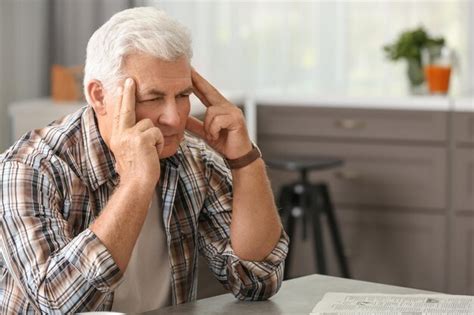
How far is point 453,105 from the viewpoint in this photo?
434cm

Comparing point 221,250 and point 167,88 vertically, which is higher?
point 167,88

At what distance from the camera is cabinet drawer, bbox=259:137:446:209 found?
4414 mm

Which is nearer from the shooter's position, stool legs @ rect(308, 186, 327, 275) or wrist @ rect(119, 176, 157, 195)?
wrist @ rect(119, 176, 157, 195)

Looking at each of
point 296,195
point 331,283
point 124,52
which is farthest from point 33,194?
point 296,195

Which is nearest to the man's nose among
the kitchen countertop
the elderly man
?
the elderly man

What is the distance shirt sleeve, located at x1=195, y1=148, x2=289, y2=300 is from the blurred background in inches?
72.0

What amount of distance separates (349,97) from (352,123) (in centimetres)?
11

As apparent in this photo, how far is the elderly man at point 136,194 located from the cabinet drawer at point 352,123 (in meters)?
2.21

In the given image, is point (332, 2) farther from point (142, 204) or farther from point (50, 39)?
point (142, 204)

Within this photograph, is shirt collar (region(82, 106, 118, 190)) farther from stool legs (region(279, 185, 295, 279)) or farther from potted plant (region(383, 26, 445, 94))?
potted plant (region(383, 26, 445, 94))

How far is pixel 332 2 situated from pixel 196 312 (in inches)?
126

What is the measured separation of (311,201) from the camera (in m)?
4.38

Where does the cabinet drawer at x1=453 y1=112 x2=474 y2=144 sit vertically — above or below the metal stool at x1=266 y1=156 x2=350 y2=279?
above

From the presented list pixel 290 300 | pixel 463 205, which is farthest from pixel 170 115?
pixel 463 205
